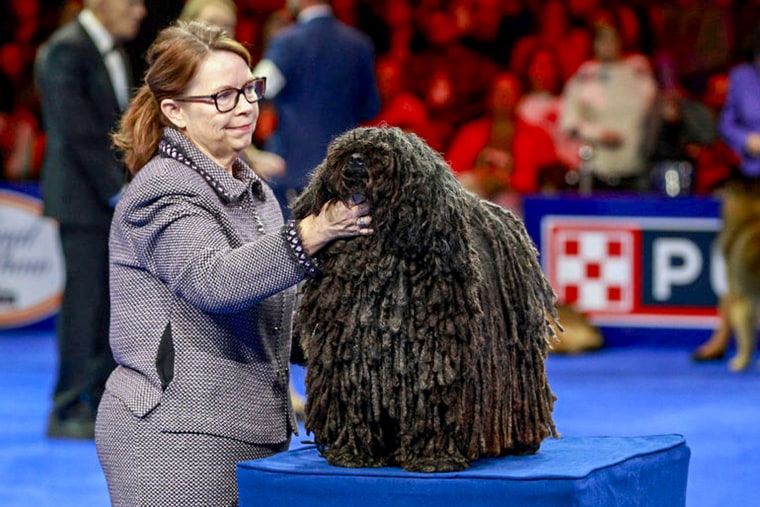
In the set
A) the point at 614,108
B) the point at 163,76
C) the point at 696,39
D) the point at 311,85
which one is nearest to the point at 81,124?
the point at 311,85

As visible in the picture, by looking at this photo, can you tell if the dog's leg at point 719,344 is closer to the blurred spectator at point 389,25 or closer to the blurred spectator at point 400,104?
the blurred spectator at point 400,104

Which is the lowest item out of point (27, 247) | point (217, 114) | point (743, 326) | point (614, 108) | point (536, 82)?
point (743, 326)

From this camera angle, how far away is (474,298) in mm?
2432

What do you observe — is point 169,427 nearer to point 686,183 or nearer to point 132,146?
point 132,146

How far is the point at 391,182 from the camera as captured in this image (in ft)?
7.82

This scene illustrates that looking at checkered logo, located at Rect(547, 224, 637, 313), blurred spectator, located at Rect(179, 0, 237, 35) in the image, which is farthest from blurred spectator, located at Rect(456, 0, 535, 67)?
blurred spectator, located at Rect(179, 0, 237, 35)

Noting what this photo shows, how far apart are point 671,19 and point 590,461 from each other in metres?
7.88

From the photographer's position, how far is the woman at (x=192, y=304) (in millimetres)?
2641

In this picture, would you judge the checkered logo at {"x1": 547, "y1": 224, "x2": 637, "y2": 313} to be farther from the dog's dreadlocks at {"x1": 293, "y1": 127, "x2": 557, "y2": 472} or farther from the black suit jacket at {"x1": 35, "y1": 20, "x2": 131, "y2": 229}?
the dog's dreadlocks at {"x1": 293, "y1": 127, "x2": 557, "y2": 472}

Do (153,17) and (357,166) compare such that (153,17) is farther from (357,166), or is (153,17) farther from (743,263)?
(357,166)

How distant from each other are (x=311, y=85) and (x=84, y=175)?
4.30 ft

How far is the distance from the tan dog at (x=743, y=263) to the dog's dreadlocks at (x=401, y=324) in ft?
17.3

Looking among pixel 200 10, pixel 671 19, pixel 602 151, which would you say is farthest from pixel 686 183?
pixel 200 10

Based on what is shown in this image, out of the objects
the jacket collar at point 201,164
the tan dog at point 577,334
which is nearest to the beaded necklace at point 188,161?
the jacket collar at point 201,164
